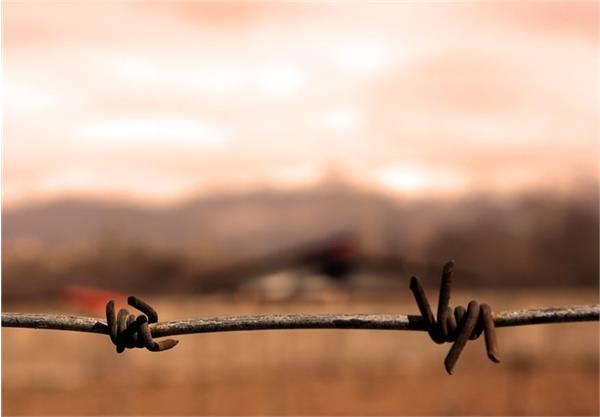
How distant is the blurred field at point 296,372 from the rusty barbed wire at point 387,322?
541 inches

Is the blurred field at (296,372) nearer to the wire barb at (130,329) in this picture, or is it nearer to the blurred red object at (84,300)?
the blurred red object at (84,300)

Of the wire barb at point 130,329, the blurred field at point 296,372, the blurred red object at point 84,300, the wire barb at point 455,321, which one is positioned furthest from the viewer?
the blurred red object at point 84,300

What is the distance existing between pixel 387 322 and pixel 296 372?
50.4ft

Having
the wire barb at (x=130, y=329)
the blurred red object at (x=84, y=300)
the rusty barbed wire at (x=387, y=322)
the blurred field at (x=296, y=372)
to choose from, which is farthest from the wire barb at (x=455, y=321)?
the blurred red object at (x=84, y=300)

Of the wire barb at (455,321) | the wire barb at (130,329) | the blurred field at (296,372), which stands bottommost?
the wire barb at (455,321)

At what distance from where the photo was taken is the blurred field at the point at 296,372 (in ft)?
49.4

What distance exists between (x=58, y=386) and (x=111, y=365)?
1.08m

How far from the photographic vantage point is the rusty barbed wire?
1022 millimetres

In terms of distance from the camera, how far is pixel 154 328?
3.75 ft

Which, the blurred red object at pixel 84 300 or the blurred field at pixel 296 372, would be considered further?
the blurred red object at pixel 84 300

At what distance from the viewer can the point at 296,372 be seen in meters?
16.1

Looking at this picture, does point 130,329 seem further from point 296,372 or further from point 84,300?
point 84,300

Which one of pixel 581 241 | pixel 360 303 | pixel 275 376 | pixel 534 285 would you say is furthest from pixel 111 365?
pixel 581 241

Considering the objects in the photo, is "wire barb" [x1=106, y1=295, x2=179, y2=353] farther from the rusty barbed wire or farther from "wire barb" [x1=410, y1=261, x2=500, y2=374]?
"wire barb" [x1=410, y1=261, x2=500, y2=374]
